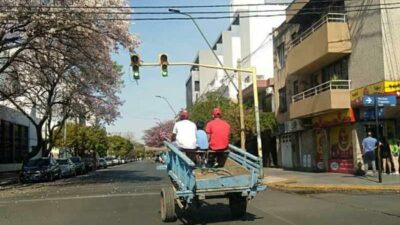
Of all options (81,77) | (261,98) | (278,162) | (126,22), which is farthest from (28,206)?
(261,98)

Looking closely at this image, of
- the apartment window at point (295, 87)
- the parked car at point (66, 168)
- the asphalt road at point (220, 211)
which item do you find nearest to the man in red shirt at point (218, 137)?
the asphalt road at point (220, 211)

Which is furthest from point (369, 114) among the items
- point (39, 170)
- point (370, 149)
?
point (39, 170)

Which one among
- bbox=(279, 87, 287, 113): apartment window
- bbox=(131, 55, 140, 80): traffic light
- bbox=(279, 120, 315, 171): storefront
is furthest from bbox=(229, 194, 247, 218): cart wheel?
bbox=(279, 87, 287, 113): apartment window

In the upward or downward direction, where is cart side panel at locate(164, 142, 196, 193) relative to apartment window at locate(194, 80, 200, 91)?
downward

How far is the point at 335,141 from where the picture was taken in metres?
30.3

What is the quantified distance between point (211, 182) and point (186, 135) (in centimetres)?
161

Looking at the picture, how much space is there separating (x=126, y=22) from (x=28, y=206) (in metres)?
12.7

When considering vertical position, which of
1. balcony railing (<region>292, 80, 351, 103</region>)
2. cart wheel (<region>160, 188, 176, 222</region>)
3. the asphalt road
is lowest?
the asphalt road

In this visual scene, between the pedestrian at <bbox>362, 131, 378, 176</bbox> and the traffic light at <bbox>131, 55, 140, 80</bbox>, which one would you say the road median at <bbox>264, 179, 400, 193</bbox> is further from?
the traffic light at <bbox>131, 55, 140, 80</bbox>

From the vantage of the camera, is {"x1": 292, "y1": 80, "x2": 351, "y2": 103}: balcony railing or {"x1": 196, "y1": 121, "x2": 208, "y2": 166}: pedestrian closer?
{"x1": 196, "y1": 121, "x2": 208, "y2": 166}: pedestrian

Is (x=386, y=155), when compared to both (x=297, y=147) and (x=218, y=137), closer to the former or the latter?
(x=297, y=147)

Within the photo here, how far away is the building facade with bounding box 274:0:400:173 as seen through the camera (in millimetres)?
24453

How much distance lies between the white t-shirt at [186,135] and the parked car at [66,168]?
30649 millimetres

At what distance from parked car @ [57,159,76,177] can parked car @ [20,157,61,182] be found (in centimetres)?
265
